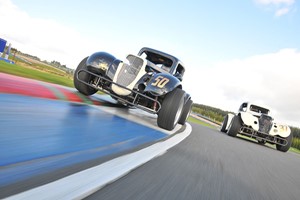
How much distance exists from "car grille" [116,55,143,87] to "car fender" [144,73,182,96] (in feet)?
1.68

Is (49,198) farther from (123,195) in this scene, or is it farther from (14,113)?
(14,113)

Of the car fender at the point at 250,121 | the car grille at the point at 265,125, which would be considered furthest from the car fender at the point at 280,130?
the car fender at the point at 250,121

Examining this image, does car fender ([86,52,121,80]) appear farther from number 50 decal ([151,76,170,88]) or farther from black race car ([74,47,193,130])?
number 50 decal ([151,76,170,88])

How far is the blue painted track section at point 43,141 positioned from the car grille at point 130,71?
2091mm

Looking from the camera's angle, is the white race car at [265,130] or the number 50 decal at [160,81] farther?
the white race car at [265,130]

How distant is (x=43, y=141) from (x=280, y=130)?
993cm

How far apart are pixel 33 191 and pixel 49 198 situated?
11cm

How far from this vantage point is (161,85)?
5105mm

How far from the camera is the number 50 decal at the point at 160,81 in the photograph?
512 centimetres

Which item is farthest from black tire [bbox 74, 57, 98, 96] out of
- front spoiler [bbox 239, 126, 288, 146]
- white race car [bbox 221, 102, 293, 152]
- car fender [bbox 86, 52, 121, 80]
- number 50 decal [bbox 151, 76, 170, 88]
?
front spoiler [bbox 239, 126, 288, 146]

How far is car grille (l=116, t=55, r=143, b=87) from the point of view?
5.57 metres

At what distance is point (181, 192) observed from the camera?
5.79ft

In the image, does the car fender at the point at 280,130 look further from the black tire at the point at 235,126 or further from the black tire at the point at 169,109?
the black tire at the point at 169,109

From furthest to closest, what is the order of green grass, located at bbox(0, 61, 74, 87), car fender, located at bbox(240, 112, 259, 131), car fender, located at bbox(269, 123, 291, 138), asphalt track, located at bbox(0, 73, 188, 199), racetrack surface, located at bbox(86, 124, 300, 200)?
car fender, located at bbox(240, 112, 259, 131)
car fender, located at bbox(269, 123, 291, 138)
green grass, located at bbox(0, 61, 74, 87)
racetrack surface, located at bbox(86, 124, 300, 200)
asphalt track, located at bbox(0, 73, 188, 199)
